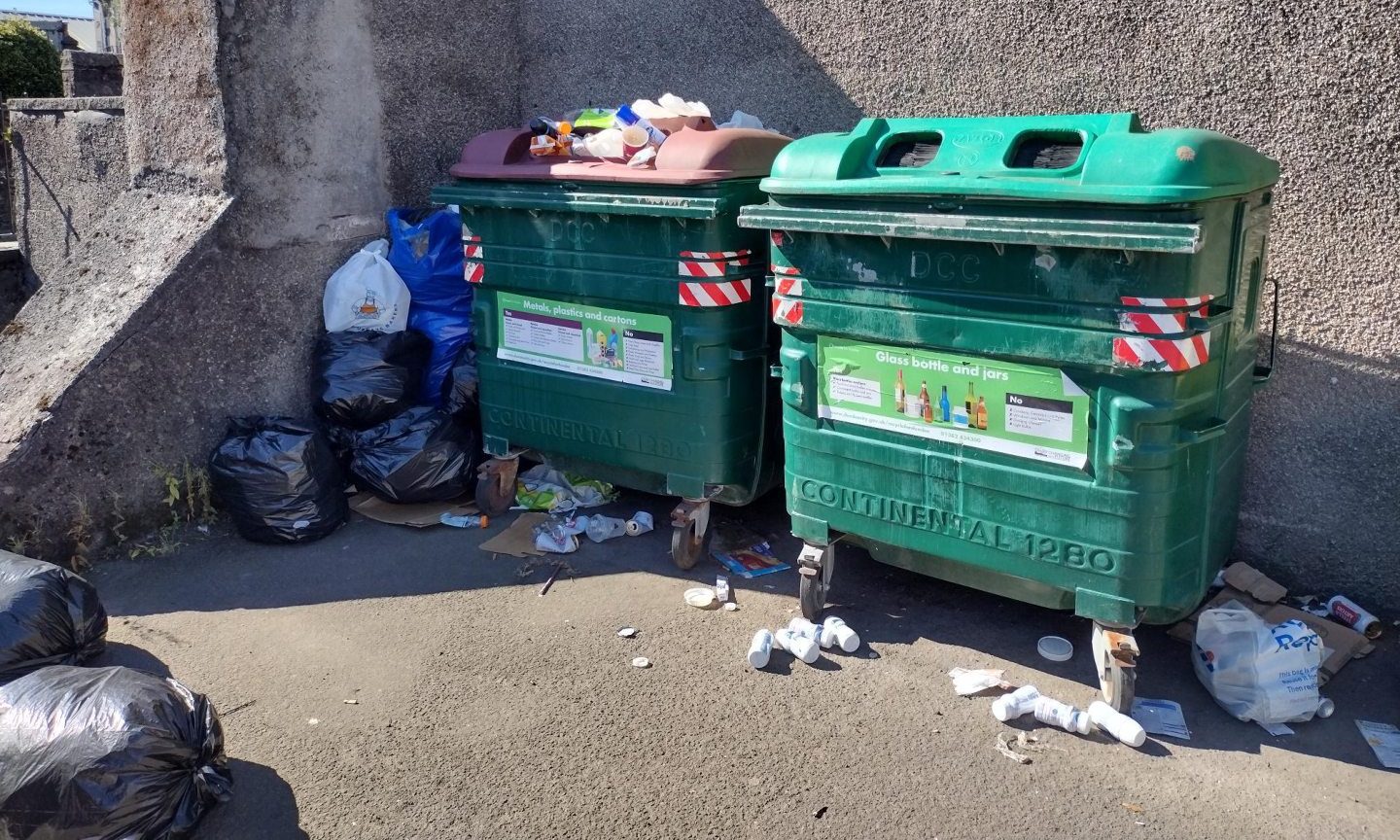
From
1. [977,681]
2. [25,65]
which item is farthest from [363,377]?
[25,65]

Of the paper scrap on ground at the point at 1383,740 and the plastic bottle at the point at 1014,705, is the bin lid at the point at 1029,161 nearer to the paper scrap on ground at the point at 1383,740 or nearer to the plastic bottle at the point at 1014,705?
the plastic bottle at the point at 1014,705

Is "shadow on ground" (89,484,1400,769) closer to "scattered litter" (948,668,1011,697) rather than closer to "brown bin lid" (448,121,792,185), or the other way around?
"scattered litter" (948,668,1011,697)

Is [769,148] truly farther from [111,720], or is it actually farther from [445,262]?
[111,720]

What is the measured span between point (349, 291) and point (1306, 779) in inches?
161

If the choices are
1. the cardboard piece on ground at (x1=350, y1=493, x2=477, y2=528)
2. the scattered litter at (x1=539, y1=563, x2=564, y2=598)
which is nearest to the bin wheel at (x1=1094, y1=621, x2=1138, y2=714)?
the scattered litter at (x1=539, y1=563, x2=564, y2=598)

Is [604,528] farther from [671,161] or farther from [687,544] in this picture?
[671,161]

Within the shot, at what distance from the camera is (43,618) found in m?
3.15

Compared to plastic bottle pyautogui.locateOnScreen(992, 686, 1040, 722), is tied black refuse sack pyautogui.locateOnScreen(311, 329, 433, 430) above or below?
above

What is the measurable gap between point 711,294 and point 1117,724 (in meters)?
1.91

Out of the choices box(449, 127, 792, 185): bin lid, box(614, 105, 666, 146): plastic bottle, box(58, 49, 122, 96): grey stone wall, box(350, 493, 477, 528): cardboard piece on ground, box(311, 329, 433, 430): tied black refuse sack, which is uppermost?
box(58, 49, 122, 96): grey stone wall

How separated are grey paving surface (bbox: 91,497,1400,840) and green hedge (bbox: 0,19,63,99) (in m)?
8.70

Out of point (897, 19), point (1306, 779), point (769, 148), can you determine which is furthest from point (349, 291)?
point (1306, 779)

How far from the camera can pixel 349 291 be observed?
494 centimetres

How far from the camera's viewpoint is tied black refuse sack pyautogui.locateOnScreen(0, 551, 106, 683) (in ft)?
10.0
